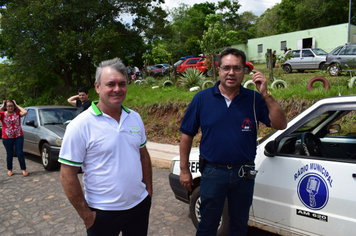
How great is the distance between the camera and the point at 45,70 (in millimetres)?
21062

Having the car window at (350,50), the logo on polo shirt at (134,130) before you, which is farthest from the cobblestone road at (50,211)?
the car window at (350,50)

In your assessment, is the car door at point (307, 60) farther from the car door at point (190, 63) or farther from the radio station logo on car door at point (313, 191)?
the radio station logo on car door at point (313, 191)

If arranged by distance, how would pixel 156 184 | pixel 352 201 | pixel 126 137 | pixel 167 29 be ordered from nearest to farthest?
pixel 126 137 < pixel 352 201 < pixel 156 184 < pixel 167 29

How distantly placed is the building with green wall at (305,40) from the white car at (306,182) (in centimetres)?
2573

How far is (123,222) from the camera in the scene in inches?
78.7

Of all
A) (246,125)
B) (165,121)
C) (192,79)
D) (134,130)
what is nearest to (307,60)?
(192,79)

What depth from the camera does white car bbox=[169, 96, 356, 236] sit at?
249 centimetres

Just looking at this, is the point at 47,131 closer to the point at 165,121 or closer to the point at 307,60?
the point at 165,121

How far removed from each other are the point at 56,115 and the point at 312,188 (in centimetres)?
712

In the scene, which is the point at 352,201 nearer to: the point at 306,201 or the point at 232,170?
the point at 306,201

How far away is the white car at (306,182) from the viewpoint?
2.49 m

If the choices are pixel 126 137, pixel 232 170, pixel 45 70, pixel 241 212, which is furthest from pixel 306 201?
pixel 45 70

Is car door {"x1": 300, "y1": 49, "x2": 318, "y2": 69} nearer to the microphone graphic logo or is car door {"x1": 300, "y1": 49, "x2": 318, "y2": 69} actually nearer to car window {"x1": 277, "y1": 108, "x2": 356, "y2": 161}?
car window {"x1": 277, "y1": 108, "x2": 356, "y2": 161}

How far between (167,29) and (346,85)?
61.2 feet
